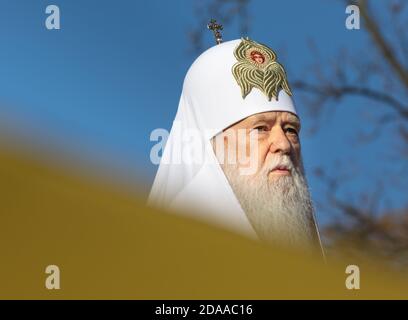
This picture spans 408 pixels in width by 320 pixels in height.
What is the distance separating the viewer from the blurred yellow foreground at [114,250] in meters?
0.91

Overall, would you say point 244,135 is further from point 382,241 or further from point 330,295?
point 382,241

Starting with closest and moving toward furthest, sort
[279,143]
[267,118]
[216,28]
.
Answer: [279,143] < [267,118] < [216,28]

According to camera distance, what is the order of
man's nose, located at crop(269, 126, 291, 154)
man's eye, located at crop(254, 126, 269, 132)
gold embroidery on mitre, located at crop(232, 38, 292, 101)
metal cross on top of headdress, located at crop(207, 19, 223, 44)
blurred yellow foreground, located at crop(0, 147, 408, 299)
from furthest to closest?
metal cross on top of headdress, located at crop(207, 19, 223, 44), gold embroidery on mitre, located at crop(232, 38, 292, 101), man's eye, located at crop(254, 126, 269, 132), man's nose, located at crop(269, 126, 291, 154), blurred yellow foreground, located at crop(0, 147, 408, 299)

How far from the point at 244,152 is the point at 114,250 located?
288 cm

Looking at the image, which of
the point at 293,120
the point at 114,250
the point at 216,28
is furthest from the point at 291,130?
the point at 114,250

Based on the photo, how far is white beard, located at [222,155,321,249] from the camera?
12.8 ft

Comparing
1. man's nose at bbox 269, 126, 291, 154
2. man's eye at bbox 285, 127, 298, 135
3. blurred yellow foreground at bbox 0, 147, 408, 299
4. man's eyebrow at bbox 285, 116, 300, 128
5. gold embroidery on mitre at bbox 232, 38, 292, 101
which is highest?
gold embroidery on mitre at bbox 232, 38, 292, 101

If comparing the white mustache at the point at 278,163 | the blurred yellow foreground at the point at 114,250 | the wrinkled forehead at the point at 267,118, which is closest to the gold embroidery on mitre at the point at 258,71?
the wrinkled forehead at the point at 267,118

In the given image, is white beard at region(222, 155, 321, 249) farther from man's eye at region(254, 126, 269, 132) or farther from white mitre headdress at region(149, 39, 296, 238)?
man's eye at region(254, 126, 269, 132)

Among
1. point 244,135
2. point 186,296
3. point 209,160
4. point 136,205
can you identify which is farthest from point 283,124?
point 136,205

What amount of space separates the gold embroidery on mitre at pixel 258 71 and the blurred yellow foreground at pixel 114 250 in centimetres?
310

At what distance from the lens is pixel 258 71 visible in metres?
4.30

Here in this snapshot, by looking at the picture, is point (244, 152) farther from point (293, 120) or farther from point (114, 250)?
point (114, 250)

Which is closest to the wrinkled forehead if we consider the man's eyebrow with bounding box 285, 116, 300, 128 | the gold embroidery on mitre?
the man's eyebrow with bounding box 285, 116, 300, 128
